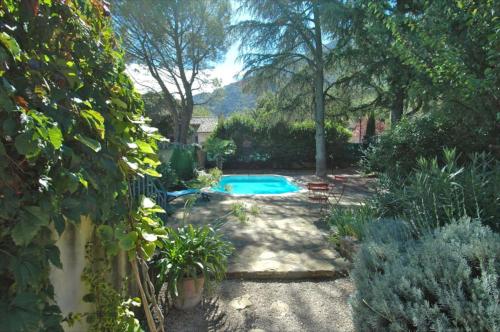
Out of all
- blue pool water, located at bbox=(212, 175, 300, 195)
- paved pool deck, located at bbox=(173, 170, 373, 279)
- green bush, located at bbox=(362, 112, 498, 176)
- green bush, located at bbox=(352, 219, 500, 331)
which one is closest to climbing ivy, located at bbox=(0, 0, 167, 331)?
green bush, located at bbox=(352, 219, 500, 331)

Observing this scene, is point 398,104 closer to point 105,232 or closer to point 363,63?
point 363,63

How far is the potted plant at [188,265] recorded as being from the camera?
2.51 meters

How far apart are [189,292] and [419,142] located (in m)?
5.02

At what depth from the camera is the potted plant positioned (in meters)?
2.51

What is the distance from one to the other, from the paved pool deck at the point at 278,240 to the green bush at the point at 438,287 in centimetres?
130

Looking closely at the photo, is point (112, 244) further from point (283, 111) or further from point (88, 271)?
point (283, 111)

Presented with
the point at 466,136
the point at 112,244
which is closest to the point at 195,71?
the point at 466,136

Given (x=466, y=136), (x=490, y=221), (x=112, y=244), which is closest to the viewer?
(x=112, y=244)

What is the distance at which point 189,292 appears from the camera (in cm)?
257

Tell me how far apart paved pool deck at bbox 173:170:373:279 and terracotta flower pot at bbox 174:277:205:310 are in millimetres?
661

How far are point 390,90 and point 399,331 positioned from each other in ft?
33.1

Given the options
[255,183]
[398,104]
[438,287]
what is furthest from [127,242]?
[255,183]

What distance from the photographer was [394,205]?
4145mm

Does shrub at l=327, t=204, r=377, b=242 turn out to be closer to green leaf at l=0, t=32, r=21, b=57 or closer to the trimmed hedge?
green leaf at l=0, t=32, r=21, b=57
